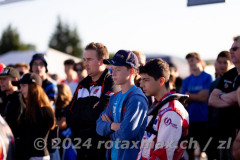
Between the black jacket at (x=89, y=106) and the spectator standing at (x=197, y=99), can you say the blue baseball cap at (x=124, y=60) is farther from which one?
the spectator standing at (x=197, y=99)

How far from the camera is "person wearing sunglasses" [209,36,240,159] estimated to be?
3.75 meters

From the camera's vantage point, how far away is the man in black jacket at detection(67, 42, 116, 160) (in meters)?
4.32

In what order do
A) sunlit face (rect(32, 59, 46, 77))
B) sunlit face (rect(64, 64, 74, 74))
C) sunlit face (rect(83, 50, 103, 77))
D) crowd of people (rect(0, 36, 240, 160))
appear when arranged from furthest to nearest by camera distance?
sunlit face (rect(64, 64, 74, 74)), sunlit face (rect(32, 59, 46, 77)), sunlit face (rect(83, 50, 103, 77)), crowd of people (rect(0, 36, 240, 160))

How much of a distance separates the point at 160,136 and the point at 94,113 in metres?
1.28

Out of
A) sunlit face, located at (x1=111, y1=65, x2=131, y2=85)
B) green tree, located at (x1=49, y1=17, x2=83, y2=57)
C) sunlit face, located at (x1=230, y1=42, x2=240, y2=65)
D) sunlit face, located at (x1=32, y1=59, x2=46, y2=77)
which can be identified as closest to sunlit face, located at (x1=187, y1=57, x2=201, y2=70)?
sunlit face, located at (x1=32, y1=59, x2=46, y2=77)

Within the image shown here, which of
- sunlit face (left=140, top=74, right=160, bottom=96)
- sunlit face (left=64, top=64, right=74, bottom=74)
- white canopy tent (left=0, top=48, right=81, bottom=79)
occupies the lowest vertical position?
white canopy tent (left=0, top=48, right=81, bottom=79)

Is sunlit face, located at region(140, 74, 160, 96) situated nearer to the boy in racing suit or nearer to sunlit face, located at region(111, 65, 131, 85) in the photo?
the boy in racing suit

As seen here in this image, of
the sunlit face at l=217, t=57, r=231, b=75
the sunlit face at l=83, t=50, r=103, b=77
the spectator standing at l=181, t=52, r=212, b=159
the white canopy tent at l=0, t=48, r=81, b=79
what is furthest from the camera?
the white canopy tent at l=0, t=48, r=81, b=79

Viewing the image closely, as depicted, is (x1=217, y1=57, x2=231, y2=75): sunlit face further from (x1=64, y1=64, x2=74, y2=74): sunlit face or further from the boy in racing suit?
(x1=64, y1=64, x2=74, y2=74): sunlit face

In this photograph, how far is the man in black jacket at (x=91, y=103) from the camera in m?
4.32

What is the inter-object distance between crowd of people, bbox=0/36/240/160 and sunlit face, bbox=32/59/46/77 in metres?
0.46

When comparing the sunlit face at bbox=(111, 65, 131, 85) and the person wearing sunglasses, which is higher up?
the sunlit face at bbox=(111, 65, 131, 85)

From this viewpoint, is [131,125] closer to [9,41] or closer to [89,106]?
[89,106]

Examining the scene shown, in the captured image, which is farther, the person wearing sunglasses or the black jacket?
the black jacket
